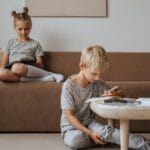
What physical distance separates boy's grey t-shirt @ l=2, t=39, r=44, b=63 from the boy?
104cm

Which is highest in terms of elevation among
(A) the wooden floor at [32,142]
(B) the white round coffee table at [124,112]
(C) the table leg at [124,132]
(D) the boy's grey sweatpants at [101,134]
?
(B) the white round coffee table at [124,112]

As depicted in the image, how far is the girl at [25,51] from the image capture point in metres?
3.06

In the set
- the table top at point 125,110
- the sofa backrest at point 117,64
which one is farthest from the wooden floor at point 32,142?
the sofa backrest at point 117,64

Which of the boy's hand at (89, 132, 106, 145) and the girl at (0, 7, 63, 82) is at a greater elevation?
the girl at (0, 7, 63, 82)

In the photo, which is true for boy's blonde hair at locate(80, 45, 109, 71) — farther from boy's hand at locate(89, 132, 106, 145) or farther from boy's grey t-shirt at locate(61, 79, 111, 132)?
boy's hand at locate(89, 132, 106, 145)

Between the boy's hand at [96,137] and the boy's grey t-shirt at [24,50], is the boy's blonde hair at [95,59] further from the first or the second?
Result: the boy's grey t-shirt at [24,50]

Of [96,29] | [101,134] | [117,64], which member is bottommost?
[101,134]

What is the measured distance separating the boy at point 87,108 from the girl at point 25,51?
716 mm

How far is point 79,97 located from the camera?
2.28m

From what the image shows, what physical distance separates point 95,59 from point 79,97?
10.9 inches

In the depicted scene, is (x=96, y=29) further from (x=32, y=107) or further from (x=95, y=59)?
(x=95, y=59)

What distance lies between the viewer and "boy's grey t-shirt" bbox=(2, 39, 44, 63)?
329 centimetres

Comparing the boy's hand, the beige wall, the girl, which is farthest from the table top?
the beige wall

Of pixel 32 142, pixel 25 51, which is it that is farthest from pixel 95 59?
pixel 25 51
